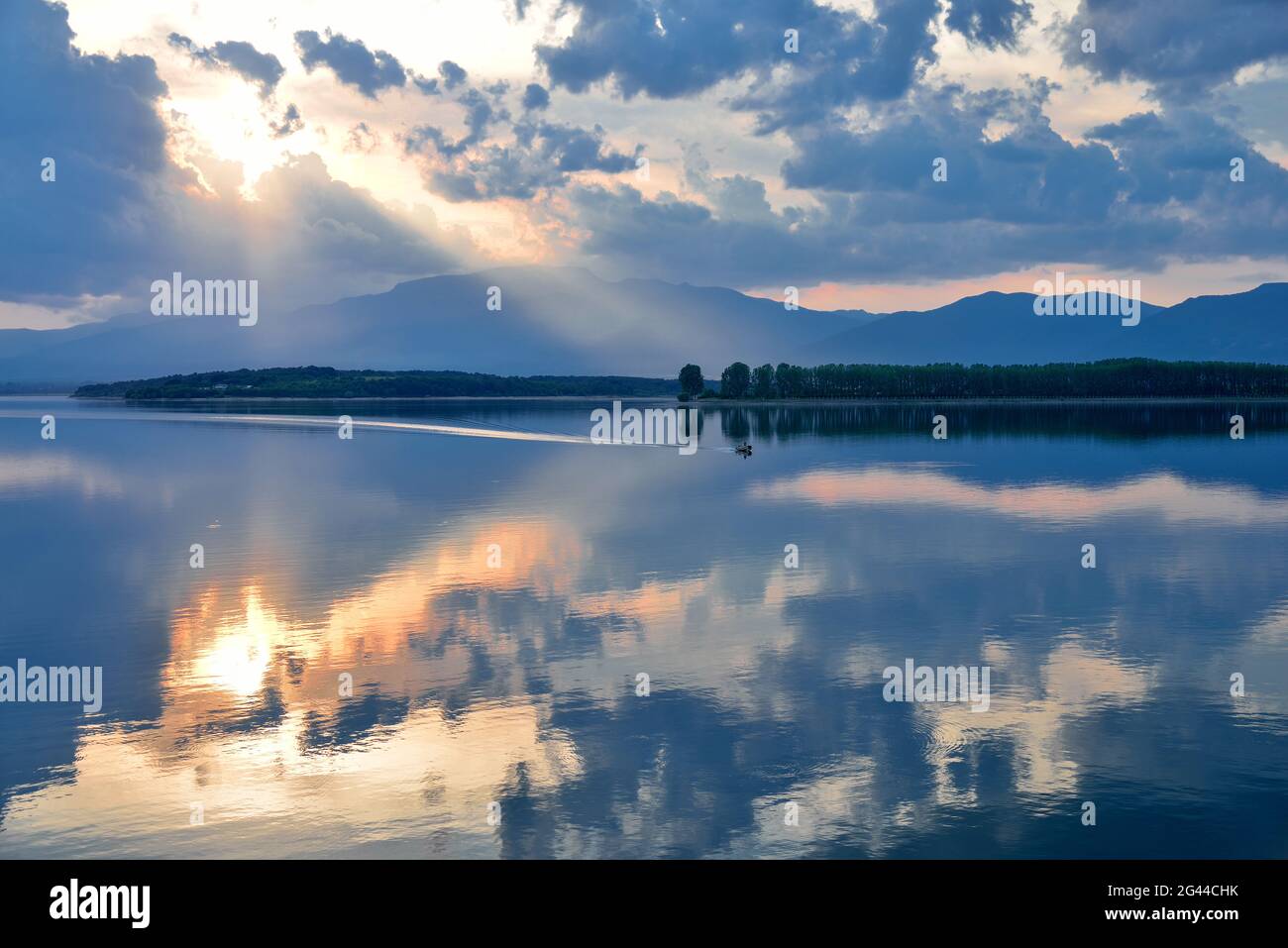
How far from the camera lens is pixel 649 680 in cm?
3178

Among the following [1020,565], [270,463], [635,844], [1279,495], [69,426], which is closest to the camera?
[635,844]

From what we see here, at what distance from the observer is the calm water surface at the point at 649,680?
22141 millimetres

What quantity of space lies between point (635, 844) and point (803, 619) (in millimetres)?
19558

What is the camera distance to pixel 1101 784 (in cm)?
2391

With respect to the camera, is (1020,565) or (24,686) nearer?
(24,686)

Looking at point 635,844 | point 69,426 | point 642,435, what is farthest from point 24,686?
point 69,426

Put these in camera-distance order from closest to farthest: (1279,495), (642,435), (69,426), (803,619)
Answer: (803,619) → (1279,495) → (642,435) → (69,426)

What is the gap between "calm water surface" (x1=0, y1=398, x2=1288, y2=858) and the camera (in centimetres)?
Answer: 2214

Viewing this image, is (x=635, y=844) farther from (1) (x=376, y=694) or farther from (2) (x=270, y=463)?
(2) (x=270, y=463)
